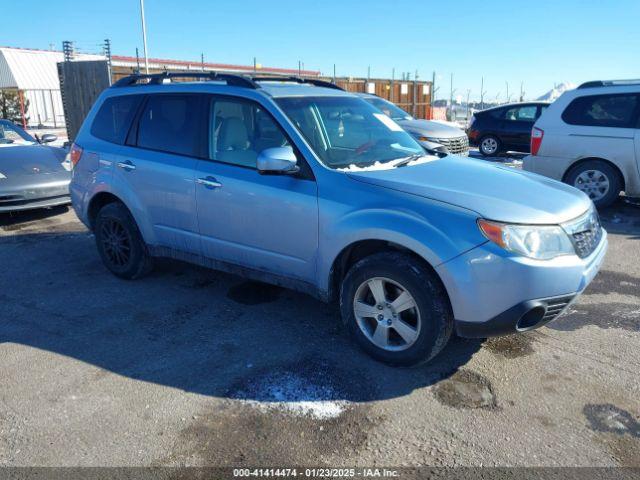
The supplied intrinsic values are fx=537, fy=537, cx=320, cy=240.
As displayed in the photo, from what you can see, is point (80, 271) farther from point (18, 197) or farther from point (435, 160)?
point (435, 160)

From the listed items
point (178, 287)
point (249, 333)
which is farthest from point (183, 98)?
point (249, 333)

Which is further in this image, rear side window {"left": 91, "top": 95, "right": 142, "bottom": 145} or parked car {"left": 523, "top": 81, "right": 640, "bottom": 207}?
parked car {"left": 523, "top": 81, "right": 640, "bottom": 207}

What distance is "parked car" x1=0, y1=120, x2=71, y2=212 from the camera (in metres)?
7.31

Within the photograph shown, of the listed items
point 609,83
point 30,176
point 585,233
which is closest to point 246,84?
point 585,233

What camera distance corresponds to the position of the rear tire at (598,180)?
771 cm

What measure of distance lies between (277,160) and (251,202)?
0.50 metres

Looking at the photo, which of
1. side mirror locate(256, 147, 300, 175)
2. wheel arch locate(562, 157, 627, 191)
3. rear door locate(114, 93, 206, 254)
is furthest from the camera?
wheel arch locate(562, 157, 627, 191)

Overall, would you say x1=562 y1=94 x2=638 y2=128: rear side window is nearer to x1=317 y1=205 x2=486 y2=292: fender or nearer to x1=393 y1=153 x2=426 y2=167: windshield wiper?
x1=393 y1=153 x2=426 y2=167: windshield wiper

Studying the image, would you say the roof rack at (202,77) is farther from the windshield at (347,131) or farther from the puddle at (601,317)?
the puddle at (601,317)

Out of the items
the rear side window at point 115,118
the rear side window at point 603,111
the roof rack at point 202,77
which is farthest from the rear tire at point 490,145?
the rear side window at point 115,118

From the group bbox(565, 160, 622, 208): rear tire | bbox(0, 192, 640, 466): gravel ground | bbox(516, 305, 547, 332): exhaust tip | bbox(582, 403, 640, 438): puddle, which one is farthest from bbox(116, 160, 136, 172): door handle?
bbox(565, 160, 622, 208): rear tire

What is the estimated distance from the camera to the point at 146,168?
4.69 m

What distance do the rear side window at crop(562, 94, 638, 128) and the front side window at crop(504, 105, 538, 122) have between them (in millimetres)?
6224

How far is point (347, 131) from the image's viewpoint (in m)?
4.26
